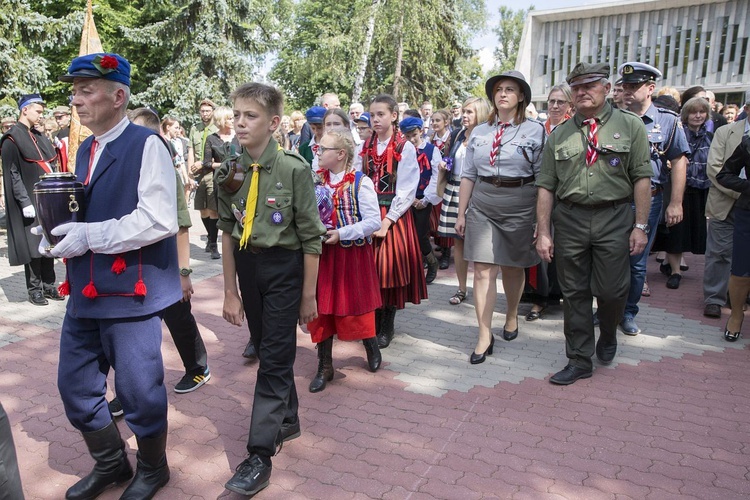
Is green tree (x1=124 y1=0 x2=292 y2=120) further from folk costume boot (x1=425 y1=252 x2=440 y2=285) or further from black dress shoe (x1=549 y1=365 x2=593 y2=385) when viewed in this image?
black dress shoe (x1=549 y1=365 x2=593 y2=385)

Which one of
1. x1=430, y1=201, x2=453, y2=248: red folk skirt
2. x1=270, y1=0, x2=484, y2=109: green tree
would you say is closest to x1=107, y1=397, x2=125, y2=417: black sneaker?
x1=430, y1=201, x2=453, y2=248: red folk skirt

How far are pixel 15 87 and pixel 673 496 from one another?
18115mm

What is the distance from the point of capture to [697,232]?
7449 mm

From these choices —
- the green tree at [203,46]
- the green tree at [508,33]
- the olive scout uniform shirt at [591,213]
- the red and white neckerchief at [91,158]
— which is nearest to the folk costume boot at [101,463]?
the red and white neckerchief at [91,158]

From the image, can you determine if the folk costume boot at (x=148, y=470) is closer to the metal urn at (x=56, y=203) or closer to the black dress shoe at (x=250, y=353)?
the metal urn at (x=56, y=203)

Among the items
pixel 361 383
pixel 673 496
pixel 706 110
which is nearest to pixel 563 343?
pixel 361 383

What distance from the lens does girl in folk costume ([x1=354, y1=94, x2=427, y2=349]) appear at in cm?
515

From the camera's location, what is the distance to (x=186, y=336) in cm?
434

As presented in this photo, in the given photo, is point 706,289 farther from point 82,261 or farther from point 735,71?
point 735,71

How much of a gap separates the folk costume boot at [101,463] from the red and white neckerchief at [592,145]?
3.39m

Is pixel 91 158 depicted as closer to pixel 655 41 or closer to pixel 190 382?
pixel 190 382

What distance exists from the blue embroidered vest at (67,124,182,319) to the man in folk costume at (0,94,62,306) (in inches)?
175

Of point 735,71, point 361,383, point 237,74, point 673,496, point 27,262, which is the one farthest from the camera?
point 735,71

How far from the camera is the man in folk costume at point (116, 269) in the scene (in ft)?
9.09
